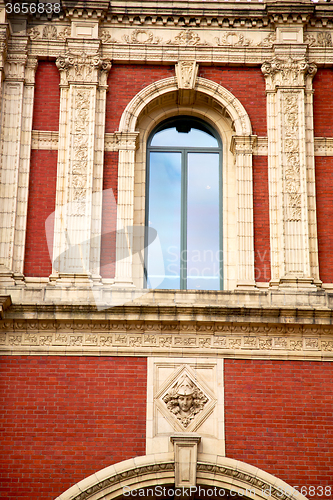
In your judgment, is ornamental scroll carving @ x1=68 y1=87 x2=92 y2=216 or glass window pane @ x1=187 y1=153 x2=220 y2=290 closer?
ornamental scroll carving @ x1=68 y1=87 x2=92 y2=216

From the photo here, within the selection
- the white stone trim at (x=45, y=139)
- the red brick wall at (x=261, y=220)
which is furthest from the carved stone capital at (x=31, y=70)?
the red brick wall at (x=261, y=220)

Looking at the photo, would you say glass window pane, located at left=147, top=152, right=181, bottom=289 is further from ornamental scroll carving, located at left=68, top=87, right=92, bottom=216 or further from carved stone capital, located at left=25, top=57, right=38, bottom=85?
carved stone capital, located at left=25, top=57, right=38, bottom=85

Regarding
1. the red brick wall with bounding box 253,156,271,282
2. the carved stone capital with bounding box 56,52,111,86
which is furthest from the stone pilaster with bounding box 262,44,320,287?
the carved stone capital with bounding box 56,52,111,86

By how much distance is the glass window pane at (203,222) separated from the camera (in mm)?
15062

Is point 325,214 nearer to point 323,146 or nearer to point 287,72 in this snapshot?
point 323,146

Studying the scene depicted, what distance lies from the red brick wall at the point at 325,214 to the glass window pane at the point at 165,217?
2.63 metres

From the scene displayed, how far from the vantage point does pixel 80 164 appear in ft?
49.4

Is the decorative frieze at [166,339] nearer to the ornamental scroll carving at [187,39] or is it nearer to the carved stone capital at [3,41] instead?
the carved stone capital at [3,41]

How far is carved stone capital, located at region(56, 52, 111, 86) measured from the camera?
15594 millimetres

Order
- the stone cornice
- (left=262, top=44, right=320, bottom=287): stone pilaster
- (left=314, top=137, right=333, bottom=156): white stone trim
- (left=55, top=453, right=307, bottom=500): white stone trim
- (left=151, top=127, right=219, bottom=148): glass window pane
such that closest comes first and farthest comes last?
(left=55, top=453, right=307, bottom=500): white stone trim < the stone cornice < (left=262, top=44, right=320, bottom=287): stone pilaster < (left=314, top=137, right=333, bottom=156): white stone trim < (left=151, top=127, right=219, bottom=148): glass window pane

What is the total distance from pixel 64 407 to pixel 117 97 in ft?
19.9

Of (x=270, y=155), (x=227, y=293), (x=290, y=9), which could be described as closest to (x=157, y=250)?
(x=227, y=293)

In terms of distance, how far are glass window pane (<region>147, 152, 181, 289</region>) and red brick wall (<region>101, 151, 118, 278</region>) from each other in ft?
2.52

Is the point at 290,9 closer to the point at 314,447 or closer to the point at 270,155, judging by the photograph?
the point at 270,155
